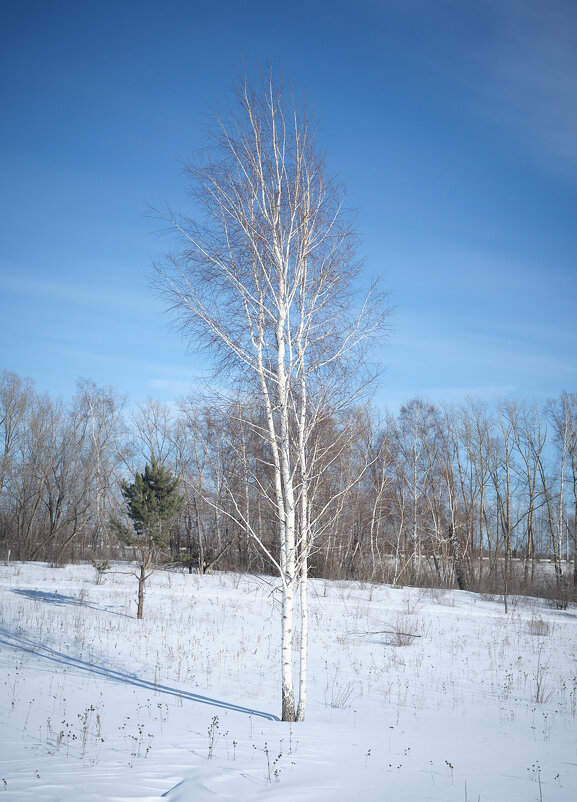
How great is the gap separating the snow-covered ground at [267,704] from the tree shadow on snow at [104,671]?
44 mm

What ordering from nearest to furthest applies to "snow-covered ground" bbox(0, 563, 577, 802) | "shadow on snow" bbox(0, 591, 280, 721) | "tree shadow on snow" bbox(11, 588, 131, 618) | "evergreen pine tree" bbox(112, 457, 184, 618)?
"snow-covered ground" bbox(0, 563, 577, 802) → "shadow on snow" bbox(0, 591, 280, 721) → "evergreen pine tree" bbox(112, 457, 184, 618) → "tree shadow on snow" bbox(11, 588, 131, 618)

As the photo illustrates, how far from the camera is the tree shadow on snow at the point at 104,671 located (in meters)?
7.53

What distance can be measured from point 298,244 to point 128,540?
34.2ft

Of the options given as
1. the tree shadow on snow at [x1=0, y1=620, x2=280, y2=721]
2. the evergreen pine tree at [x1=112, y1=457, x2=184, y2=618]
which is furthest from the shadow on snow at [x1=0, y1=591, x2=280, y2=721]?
the evergreen pine tree at [x1=112, y1=457, x2=184, y2=618]

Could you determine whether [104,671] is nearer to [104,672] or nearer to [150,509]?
[104,672]

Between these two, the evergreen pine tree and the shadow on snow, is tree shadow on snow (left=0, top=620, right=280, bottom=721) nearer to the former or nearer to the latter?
the shadow on snow

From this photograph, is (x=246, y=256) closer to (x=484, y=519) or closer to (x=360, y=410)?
(x=360, y=410)

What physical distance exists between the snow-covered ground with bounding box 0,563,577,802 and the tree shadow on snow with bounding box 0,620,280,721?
0.04m

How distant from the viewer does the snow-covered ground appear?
4.38 metres

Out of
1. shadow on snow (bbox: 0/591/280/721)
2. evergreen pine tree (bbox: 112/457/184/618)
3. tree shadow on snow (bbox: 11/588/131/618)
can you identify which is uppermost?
evergreen pine tree (bbox: 112/457/184/618)

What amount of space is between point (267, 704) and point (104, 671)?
3.15 metres

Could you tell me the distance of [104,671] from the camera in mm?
9234

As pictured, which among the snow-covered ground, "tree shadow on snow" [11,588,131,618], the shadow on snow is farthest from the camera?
"tree shadow on snow" [11,588,131,618]

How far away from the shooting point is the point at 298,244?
7.54 m
